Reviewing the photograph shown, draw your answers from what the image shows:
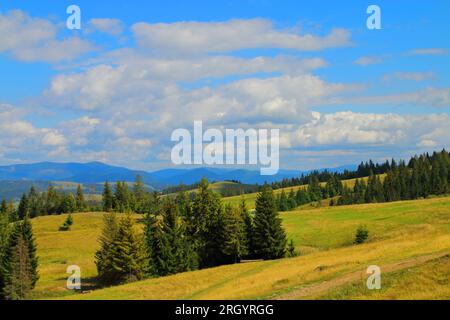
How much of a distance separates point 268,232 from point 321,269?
100 feet

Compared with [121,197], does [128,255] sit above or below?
below

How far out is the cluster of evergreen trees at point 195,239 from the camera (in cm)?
6706

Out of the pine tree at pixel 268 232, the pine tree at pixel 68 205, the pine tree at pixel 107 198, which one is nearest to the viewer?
the pine tree at pixel 268 232

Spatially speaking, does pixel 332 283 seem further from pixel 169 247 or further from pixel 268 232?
pixel 169 247

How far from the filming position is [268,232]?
74688 mm

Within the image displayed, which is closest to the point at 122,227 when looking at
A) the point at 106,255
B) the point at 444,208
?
the point at 106,255

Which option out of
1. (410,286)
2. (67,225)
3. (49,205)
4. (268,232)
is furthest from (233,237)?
(49,205)

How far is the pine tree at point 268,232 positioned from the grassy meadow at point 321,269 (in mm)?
7021

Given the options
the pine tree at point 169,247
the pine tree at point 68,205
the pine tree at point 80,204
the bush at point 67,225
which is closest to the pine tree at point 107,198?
the pine tree at point 80,204

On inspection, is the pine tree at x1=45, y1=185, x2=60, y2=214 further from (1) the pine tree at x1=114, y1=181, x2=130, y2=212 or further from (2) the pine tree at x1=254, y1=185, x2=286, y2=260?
(2) the pine tree at x1=254, y1=185, x2=286, y2=260

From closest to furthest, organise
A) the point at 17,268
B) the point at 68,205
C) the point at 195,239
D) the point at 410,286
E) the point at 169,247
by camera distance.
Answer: the point at 410,286 → the point at 17,268 → the point at 169,247 → the point at 195,239 → the point at 68,205

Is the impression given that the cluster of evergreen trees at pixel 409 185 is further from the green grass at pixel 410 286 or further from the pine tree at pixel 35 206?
the green grass at pixel 410 286
